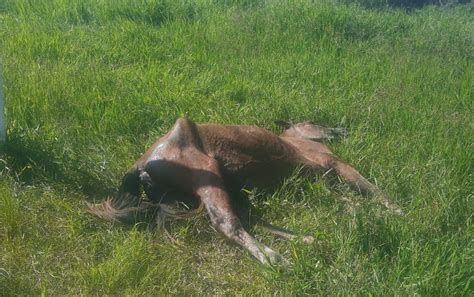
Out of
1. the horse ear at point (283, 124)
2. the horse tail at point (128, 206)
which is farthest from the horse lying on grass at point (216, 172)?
the horse ear at point (283, 124)

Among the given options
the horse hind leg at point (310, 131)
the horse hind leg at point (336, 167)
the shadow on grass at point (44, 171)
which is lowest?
the horse hind leg at point (310, 131)

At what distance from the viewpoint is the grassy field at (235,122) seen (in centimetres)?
384

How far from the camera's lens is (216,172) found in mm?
4648

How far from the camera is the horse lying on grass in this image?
4.43 m

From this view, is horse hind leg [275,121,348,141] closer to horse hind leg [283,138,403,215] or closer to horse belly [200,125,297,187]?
horse hind leg [283,138,403,215]

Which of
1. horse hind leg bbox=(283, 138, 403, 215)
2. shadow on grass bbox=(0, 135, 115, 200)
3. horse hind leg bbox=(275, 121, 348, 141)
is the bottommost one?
horse hind leg bbox=(275, 121, 348, 141)

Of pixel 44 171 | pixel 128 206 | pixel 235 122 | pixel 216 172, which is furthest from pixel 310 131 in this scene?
pixel 44 171

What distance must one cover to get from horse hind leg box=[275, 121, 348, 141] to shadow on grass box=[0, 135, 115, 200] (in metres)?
1.76

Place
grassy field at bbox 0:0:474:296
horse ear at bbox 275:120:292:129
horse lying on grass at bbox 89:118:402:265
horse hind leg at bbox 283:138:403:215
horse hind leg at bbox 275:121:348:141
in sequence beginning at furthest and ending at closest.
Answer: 1. horse ear at bbox 275:120:292:129
2. horse hind leg at bbox 275:121:348:141
3. horse hind leg at bbox 283:138:403:215
4. horse lying on grass at bbox 89:118:402:265
5. grassy field at bbox 0:0:474:296

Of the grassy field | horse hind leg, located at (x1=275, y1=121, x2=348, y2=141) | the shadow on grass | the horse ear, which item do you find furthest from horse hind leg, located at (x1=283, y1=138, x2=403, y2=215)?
the shadow on grass

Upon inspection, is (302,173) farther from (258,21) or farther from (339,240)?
(258,21)

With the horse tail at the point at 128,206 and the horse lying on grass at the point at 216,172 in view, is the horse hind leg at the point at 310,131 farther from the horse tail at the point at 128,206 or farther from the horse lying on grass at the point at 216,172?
the horse tail at the point at 128,206

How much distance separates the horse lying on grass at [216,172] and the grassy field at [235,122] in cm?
12

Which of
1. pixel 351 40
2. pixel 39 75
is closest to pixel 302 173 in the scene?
pixel 39 75
